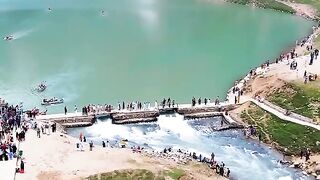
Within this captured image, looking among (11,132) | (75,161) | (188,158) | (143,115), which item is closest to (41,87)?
(143,115)

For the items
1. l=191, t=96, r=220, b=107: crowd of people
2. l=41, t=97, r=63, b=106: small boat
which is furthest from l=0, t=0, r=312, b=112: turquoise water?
l=191, t=96, r=220, b=107: crowd of people

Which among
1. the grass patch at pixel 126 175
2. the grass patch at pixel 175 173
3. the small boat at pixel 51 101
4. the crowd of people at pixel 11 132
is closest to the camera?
the grass patch at pixel 126 175

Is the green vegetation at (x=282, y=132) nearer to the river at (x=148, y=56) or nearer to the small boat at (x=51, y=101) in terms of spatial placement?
the river at (x=148, y=56)

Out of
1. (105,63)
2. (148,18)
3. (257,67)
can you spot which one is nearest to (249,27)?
(148,18)

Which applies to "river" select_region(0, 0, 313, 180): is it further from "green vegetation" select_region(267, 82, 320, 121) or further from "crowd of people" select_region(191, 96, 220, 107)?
"green vegetation" select_region(267, 82, 320, 121)

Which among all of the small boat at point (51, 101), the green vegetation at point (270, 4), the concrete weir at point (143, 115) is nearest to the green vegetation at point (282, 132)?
the concrete weir at point (143, 115)
